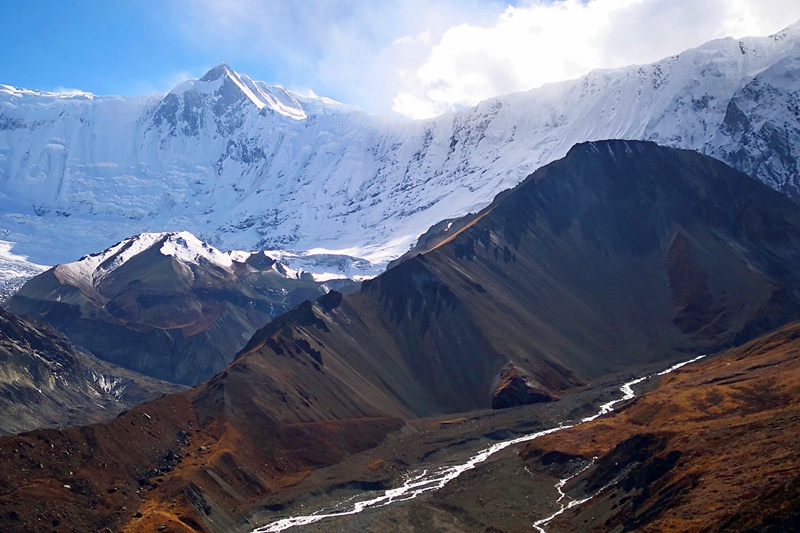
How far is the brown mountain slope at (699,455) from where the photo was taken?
8731 centimetres

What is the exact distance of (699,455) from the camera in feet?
358

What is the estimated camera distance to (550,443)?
15038cm

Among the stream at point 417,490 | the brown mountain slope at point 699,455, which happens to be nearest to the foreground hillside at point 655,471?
the brown mountain slope at point 699,455

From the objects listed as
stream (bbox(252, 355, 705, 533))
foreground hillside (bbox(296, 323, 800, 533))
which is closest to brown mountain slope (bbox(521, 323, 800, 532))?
foreground hillside (bbox(296, 323, 800, 533))

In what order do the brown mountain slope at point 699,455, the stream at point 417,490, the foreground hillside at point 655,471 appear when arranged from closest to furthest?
the brown mountain slope at point 699,455 → the foreground hillside at point 655,471 → the stream at point 417,490

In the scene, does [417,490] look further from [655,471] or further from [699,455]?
[699,455]

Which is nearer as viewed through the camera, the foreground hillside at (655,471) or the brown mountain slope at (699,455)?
the brown mountain slope at (699,455)

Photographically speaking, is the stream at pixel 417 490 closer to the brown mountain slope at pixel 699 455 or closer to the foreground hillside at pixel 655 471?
the foreground hillside at pixel 655 471

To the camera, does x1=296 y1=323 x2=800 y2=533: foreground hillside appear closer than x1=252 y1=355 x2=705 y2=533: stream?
Yes

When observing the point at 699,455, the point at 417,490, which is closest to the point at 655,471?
the point at 699,455

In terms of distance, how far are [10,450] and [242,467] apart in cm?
3546

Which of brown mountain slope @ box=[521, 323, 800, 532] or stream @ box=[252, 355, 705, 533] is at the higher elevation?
stream @ box=[252, 355, 705, 533]

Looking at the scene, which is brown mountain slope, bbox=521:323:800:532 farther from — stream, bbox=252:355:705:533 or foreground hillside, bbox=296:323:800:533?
stream, bbox=252:355:705:533

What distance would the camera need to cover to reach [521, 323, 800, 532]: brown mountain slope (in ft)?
286
